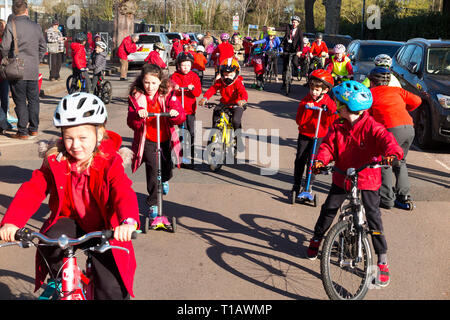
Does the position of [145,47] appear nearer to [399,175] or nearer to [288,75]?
[288,75]

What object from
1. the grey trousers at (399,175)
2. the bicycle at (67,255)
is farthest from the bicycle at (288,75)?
the bicycle at (67,255)

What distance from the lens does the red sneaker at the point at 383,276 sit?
200 inches

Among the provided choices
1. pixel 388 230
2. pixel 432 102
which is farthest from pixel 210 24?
pixel 388 230

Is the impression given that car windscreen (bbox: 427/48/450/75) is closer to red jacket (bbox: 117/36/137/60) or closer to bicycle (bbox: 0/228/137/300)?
bicycle (bbox: 0/228/137/300)

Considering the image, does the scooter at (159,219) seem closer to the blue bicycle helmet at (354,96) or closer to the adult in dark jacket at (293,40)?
the blue bicycle helmet at (354,96)

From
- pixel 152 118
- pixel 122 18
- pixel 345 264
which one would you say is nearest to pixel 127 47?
pixel 122 18

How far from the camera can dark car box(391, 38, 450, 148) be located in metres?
10.8

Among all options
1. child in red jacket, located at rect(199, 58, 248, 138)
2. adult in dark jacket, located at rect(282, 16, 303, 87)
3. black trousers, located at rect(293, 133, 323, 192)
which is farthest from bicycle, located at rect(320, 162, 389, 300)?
adult in dark jacket, located at rect(282, 16, 303, 87)

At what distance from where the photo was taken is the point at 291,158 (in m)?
10.4

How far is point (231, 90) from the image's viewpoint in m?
9.43

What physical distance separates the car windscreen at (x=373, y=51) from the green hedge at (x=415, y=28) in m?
12.8

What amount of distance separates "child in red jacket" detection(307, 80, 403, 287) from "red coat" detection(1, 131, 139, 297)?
202cm

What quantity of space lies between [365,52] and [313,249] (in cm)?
1210

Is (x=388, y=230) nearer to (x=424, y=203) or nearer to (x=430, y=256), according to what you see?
(x=430, y=256)
